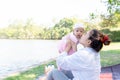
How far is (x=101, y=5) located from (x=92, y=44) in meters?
3.77

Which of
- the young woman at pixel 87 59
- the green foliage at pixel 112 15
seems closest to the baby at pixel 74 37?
the young woman at pixel 87 59

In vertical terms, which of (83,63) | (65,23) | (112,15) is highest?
(112,15)

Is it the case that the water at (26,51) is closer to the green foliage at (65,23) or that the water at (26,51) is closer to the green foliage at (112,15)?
the green foliage at (65,23)

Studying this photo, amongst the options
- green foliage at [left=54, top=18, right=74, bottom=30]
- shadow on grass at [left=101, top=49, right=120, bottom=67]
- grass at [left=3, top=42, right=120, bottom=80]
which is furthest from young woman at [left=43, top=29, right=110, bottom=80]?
green foliage at [left=54, top=18, right=74, bottom=30]

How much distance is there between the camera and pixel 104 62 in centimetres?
543

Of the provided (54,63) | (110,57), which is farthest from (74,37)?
(110,57)

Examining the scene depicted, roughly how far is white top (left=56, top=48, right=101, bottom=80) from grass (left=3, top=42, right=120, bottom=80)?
274cm

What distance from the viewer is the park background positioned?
18.0ft

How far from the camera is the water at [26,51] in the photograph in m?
5.52

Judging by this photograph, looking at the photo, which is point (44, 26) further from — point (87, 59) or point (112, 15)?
point (87, 59)

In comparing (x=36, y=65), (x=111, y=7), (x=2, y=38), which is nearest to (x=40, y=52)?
(x=36, y=65)

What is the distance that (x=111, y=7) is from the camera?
5707mm

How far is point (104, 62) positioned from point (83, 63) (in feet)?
11.5

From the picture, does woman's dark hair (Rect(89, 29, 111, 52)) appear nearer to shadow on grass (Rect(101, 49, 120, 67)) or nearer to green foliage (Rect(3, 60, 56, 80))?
green foliage (Rect(3, 60, 56, 80))
